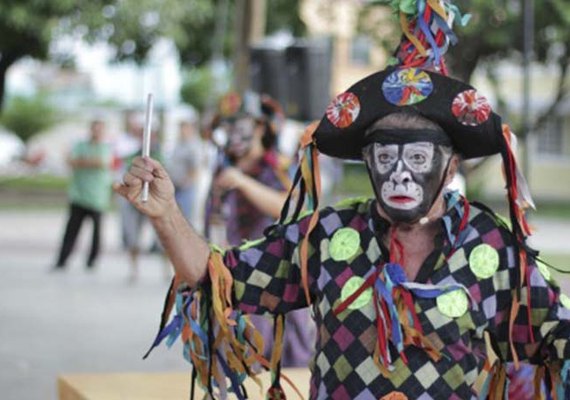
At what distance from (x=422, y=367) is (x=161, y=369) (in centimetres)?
571

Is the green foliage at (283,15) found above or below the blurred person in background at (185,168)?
above

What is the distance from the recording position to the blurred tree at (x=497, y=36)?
28.6 m

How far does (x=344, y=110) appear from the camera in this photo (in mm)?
4020

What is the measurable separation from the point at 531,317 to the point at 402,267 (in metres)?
0.38

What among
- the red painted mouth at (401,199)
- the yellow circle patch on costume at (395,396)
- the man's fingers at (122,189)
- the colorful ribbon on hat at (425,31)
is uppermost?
the colorful ribbon on hat at (425,31)

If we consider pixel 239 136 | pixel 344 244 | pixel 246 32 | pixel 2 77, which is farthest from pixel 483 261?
pixel 2 77

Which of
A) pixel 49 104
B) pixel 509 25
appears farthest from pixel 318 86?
pixel 49 104

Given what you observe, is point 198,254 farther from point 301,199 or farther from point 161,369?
point 161,369

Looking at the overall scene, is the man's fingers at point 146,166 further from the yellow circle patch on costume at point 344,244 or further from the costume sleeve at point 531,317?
the costume sleeve at point 531,317

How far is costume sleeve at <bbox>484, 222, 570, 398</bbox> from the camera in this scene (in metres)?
3.93

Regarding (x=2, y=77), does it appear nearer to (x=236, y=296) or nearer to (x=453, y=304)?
(x=236, y=296)

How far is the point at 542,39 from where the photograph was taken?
31.7 meters

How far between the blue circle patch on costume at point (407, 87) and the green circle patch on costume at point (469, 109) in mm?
85

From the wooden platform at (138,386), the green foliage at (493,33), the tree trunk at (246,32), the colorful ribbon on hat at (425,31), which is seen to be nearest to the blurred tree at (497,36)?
the green foliage at (493,33)
